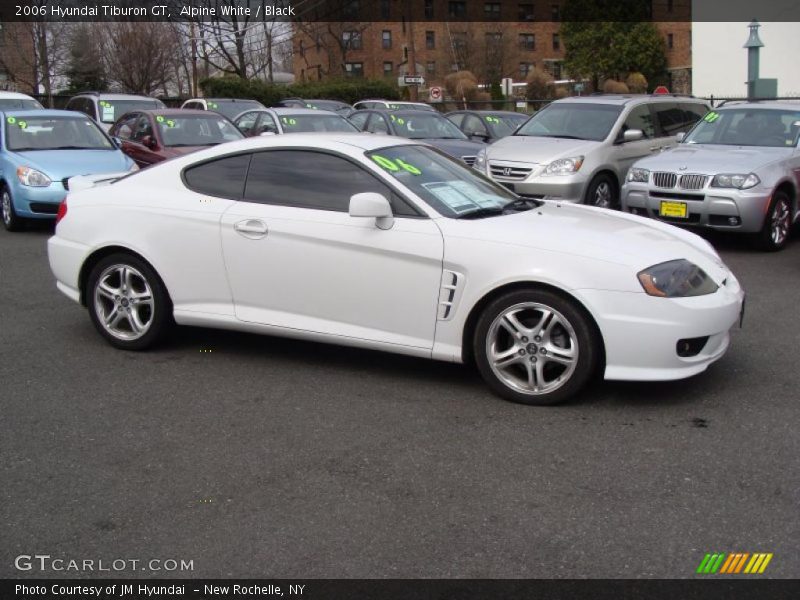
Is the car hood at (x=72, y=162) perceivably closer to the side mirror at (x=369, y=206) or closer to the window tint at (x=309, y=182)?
the window tint at (x=309, y=182)

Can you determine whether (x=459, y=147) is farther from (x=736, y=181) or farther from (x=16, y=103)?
(x=16, y=103)

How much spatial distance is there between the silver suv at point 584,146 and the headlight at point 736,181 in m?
1.98

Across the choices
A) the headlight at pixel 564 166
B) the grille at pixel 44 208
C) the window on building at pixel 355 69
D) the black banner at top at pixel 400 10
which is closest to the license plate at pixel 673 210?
the headlight at pixel 564 166

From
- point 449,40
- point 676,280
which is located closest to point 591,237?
point 676,280

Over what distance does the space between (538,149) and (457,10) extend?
58.2 meters

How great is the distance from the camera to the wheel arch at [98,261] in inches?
243

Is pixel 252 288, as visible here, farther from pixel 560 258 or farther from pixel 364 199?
pixel 560 258

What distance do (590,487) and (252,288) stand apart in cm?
263

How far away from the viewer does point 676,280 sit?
512cm

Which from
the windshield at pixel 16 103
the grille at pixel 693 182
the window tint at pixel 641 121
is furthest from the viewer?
the windshield at pixel 16 103

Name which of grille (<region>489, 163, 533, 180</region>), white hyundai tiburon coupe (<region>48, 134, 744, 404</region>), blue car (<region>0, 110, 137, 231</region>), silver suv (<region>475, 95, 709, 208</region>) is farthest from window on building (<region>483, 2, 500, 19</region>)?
white hyundai tiburon coupe (<region>48, 134, 744, 404</region>)

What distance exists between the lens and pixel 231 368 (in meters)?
6.03

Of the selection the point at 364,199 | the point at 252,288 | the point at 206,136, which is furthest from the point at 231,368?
the point at 206,136

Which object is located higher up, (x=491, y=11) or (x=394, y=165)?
(x=491, y=11)
